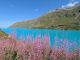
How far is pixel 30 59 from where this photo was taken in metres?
4.56

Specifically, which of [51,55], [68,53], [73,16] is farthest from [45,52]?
[73,16]

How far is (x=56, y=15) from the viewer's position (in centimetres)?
19225

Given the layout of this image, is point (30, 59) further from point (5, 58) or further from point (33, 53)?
point (5, 58)

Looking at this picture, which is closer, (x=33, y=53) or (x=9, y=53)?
(x=33, y=53)

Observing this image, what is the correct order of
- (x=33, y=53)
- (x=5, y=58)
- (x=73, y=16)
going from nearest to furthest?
(x=33, y=53) → (x=5, y=58) → (x=73, y=16)

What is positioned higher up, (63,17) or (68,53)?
(63,17)

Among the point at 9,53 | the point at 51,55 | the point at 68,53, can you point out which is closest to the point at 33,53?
the point at 51,55

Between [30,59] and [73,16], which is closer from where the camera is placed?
[30,59]

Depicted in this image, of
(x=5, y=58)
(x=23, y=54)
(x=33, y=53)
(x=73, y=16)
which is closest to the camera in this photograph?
(x=33, y=53)

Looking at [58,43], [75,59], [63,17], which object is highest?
[63,17]

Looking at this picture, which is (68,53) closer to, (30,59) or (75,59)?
(75,59)

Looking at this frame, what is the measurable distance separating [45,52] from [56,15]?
18874 cm

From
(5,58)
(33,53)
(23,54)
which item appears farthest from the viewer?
(5,58)

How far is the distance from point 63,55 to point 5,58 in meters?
1.61
